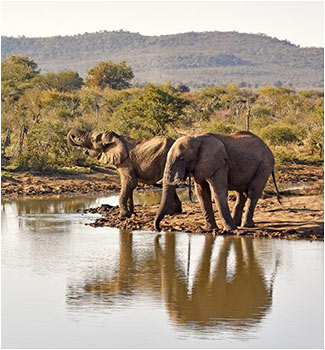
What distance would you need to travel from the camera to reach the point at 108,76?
240 ft

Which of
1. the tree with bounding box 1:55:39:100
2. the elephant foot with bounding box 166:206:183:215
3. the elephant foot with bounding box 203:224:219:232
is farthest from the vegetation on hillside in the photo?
the elephant foot with bounding box 203:224:219:232

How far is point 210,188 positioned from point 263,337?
6.34m

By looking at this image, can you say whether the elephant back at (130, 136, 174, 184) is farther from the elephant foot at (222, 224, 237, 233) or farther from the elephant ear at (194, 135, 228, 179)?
the elephant foot at (222, 224, 237, 233)

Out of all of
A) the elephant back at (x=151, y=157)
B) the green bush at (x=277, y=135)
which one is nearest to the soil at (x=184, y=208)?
the elephant back at (x=151, y=157)

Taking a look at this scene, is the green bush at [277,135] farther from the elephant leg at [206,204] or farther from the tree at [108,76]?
the tree at [108,76]

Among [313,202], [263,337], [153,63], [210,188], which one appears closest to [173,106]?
[313,202]

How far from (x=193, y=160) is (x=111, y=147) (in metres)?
3.19

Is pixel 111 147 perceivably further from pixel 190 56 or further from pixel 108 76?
pixel 190 56

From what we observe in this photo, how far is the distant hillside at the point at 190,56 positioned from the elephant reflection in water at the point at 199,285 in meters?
106

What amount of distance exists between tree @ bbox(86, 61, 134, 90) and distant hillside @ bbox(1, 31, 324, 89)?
44.7 metres

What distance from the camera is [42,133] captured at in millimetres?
27391

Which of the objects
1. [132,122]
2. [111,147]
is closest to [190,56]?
[132,122]

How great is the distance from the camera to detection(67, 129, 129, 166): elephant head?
17156 mm

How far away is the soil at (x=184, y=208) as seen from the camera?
49.9ft
